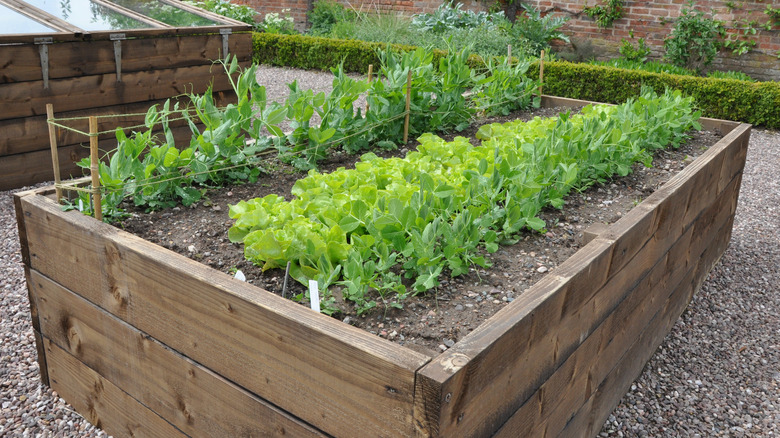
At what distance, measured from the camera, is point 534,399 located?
179 cm

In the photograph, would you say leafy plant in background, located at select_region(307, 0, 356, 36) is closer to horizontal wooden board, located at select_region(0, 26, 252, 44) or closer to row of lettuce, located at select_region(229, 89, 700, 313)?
horizontal wooden board, located at select_region(0, 26, 252, 44)

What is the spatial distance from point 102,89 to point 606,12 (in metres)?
7.48

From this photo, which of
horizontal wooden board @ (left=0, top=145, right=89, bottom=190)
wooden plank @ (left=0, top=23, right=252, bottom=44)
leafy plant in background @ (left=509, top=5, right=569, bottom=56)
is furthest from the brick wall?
horizontal wooden board @ (left=0, top=145, right=89, bottom=190)

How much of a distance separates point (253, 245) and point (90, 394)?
92cm

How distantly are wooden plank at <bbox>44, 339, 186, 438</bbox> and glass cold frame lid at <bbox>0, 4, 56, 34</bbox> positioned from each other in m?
2.80

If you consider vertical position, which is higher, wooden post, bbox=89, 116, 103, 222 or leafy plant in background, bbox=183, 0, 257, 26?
leafy plant in background, bbox=183, 0, 257, 26

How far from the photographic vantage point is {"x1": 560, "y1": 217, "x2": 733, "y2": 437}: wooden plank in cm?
230

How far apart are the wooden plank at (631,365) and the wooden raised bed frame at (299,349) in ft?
0.05

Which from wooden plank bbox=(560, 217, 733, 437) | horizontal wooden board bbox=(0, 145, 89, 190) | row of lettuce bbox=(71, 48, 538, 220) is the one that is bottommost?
wooden plank bbox=(560, 217, 733, 437)

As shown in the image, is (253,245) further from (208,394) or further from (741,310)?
(741,310)

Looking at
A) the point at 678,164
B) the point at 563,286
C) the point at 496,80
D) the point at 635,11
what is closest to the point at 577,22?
the point at 635,11

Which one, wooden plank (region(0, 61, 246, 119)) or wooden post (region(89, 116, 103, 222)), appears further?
wooden plank (region(0, 61, 246, 119))

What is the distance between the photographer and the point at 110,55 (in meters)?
4.71

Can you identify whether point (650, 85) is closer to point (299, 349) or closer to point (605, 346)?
point (605, 346)
